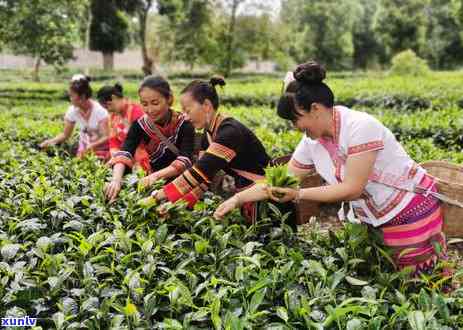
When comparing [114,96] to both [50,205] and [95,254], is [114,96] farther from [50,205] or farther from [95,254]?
[95,254]

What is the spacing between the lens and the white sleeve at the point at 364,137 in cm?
221

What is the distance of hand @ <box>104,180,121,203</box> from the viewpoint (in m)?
2.93

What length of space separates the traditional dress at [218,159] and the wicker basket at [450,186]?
3.32 ft

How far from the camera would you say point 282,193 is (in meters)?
2.33

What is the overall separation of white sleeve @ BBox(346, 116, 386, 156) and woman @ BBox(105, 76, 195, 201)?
1.22 meters

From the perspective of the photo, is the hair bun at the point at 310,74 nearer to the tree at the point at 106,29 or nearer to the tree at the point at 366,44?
the tree at the point at 106,29

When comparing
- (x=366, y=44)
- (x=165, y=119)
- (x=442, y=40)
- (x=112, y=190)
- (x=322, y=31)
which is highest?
(x=322, y=31)

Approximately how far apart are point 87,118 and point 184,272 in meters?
3.63

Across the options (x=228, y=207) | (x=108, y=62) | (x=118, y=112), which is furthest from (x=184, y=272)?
(x=108, y=62)

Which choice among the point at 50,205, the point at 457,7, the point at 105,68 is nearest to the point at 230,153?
the point at 50,205

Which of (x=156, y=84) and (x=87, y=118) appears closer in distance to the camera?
(x=156, y=84)

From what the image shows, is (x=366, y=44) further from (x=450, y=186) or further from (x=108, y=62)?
Answer: (x=450, y=186)

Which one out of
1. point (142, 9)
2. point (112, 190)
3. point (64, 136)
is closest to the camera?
point (112, 190)

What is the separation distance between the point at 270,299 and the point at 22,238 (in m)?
1.24
